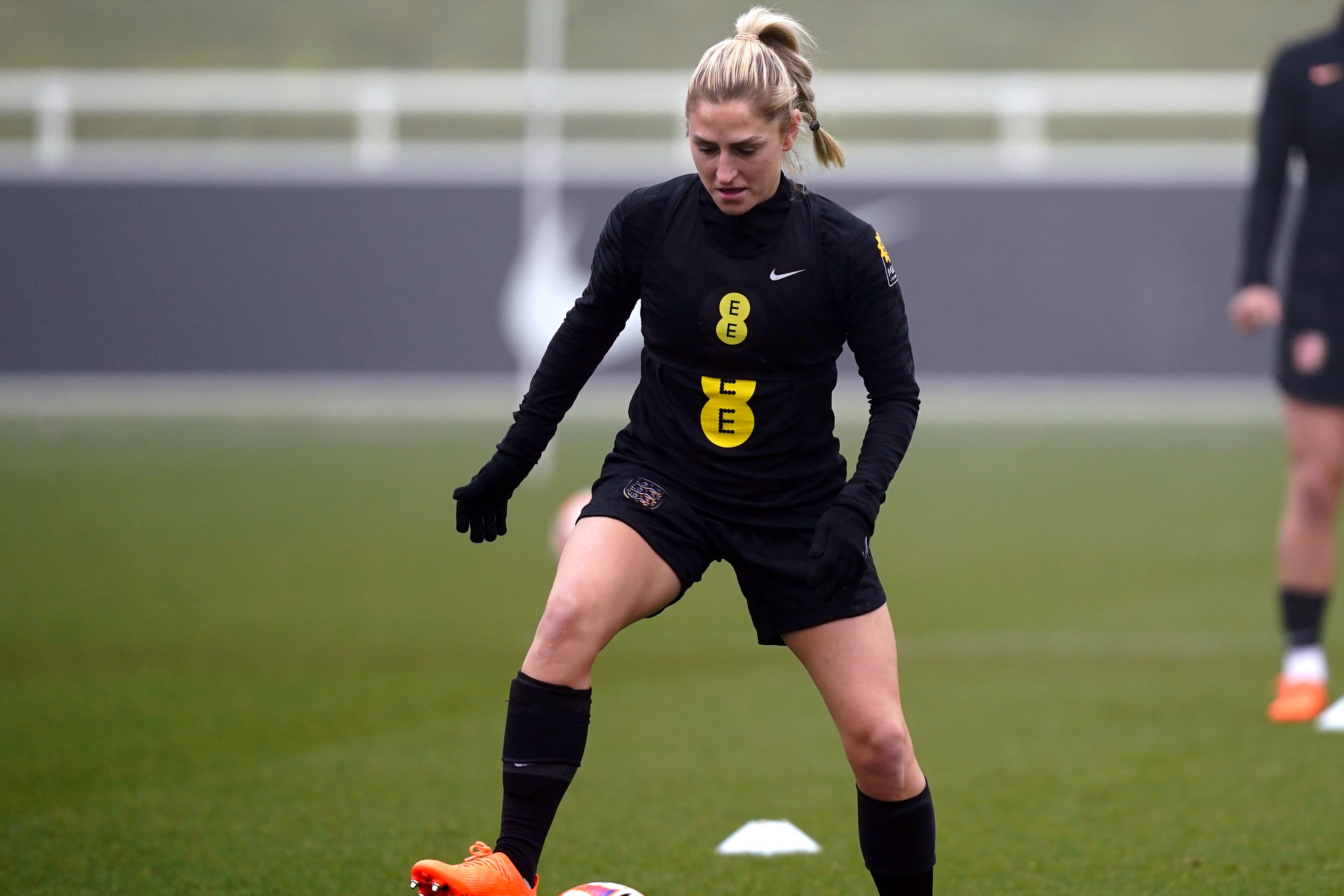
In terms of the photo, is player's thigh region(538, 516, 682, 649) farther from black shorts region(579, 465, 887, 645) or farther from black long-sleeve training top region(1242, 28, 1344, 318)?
black long-sleeve training top region(1242, 28, 1344, 318)

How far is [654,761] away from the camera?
5340 millimetres

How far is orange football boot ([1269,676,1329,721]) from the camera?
5746 mm

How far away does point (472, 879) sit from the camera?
309 centimetres

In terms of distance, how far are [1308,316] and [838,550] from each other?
3.32 meters

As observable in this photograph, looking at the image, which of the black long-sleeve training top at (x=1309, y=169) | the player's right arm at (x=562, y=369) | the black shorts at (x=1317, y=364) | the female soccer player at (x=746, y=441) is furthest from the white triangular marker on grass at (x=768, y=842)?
the black long-sleeve training top at (x=1309, y=169)

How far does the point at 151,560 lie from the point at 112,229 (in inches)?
354

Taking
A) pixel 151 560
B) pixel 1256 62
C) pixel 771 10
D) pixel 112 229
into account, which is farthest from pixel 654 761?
pixel 1256 62

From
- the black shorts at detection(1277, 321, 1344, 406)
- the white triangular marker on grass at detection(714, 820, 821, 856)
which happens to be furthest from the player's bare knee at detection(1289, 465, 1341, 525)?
the white triangular marker on grass at detection(714, 820, 821, 856)

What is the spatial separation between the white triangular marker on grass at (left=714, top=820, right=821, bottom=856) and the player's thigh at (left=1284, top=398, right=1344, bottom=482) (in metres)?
2.51

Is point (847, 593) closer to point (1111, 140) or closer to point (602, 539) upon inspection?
point (602, 539)

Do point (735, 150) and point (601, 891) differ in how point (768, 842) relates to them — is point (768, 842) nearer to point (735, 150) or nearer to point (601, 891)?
point (601, 891)

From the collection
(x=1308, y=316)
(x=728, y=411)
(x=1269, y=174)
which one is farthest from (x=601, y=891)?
(x=1269, y=174)

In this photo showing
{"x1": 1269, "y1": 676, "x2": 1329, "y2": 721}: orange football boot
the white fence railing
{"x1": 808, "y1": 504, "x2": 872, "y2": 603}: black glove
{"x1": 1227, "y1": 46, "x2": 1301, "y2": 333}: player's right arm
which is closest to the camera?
{"x1": 808, "y1": 504, "x2": 872, "y2": 603}: black glove

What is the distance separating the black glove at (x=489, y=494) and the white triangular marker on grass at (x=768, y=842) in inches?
43.2
